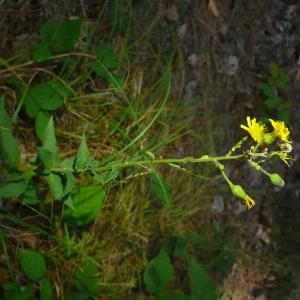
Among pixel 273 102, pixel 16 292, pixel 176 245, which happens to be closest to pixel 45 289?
pixel 16 292

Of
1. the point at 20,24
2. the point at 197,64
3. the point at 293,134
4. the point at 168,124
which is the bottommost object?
the point at 293,134

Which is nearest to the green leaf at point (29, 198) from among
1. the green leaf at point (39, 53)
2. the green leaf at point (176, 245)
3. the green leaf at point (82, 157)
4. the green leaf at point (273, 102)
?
the green leaf at point (82, 157)

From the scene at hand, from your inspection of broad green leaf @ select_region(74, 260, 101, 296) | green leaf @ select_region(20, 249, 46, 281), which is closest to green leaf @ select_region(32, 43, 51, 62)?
green leaf @ select_region(20, 249, 46, 281)

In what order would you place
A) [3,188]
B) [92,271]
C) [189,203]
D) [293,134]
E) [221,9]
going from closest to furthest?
1. [3,188]
2. [92,271]
3. [189,203]
4. [221,9]
5. [293,134]

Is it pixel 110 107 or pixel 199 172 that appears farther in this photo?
pixel 199 172

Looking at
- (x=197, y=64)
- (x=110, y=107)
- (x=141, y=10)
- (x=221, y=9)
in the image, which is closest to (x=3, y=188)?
(x=110, y=107)

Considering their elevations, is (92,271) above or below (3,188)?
below

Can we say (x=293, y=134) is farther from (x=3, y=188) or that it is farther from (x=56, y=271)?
(x=3, y=188)

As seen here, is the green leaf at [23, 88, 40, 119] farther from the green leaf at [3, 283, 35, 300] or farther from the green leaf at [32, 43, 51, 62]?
the green leaf at [3, 283, 35, 300]
